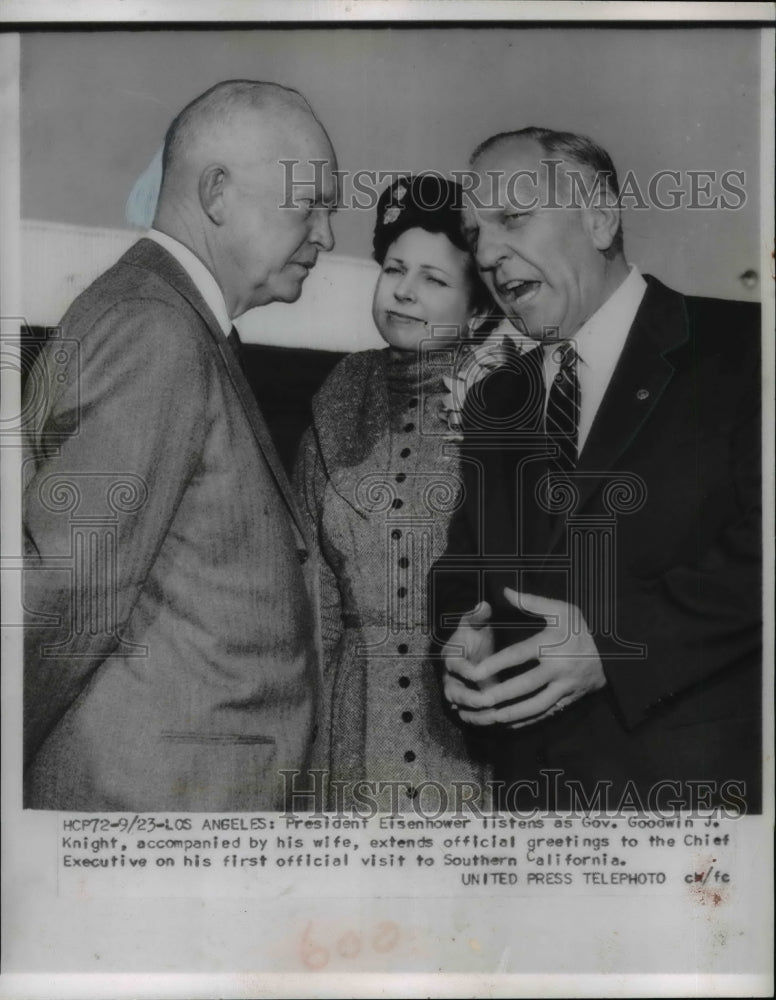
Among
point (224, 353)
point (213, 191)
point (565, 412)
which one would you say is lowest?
point (565, 412)

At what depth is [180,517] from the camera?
352 centimetres

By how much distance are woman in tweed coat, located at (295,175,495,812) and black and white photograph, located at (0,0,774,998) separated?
0.01 m

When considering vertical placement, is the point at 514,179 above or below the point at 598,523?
above

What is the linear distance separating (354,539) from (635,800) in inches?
42.6

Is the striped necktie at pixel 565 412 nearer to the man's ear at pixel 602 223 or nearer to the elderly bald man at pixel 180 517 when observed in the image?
the man's ear at pixel 602 223

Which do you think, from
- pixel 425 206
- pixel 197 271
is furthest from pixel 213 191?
pixel 425 206

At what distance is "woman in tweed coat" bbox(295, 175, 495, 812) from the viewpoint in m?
3.55

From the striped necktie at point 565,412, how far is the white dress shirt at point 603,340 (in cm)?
1

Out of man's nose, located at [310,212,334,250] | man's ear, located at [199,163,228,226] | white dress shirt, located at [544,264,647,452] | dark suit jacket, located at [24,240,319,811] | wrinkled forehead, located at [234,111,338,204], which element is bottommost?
dark suit jacket, located at [24,240,319,811]

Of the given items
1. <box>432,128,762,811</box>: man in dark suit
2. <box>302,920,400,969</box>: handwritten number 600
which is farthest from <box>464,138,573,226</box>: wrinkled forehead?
<box>302,920,400,969</box>: handwritten number 600

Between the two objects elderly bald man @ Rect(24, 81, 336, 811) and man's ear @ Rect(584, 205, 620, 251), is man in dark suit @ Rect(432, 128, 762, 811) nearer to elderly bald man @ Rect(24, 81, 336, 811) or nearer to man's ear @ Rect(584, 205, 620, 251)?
man's ear @ Rect(584, 205, 620, 251)

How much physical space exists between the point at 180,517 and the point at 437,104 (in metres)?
1.38

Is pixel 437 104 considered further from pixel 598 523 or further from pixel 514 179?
pixel 598 523

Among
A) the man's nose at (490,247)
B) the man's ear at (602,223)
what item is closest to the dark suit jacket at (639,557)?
the man's ear at (602,223)
